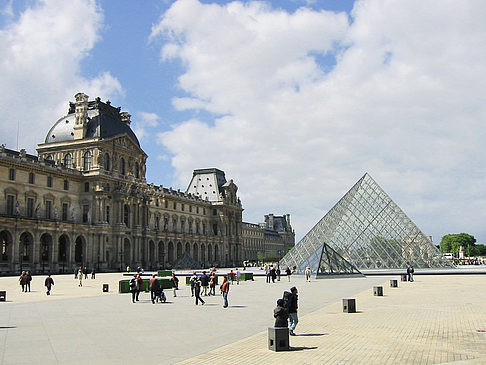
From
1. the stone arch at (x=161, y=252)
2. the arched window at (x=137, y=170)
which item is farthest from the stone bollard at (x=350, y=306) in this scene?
the stone arch at (x=161, y=252)

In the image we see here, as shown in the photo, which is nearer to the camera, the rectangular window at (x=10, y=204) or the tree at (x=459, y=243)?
the rectangular window at (x=10, y=204)

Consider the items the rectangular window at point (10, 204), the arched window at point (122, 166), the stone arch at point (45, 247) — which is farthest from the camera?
the arched window at point (122, 166)

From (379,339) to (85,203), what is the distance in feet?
188

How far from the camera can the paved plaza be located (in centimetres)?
975

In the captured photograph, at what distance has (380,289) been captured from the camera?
22547mm

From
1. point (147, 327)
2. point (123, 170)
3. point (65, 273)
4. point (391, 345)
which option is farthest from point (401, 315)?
point (123, 170)

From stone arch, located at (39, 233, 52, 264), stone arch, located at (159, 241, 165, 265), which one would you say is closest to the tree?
stone arch, located at (159, 241, 165, 265)

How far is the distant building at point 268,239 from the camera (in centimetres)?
13312

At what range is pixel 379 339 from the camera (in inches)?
450

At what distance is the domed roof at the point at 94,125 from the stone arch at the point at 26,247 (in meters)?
15.5

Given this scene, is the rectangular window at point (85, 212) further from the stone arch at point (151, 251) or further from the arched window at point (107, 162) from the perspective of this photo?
the stone arch at point (151, 251)

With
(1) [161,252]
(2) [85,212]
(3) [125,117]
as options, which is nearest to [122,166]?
(2) [85,212]

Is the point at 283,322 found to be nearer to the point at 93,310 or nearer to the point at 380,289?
the point at 93,310

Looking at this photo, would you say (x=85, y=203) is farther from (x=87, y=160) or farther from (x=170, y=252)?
(x=170, y=252)
